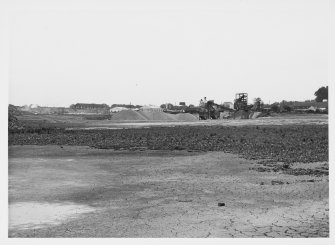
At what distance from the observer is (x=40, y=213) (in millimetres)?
6422

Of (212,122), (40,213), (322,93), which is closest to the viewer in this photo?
(40,213)

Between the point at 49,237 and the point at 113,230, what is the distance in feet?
3.07

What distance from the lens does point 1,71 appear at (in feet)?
27.0

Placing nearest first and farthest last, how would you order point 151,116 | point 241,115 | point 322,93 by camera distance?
point 322,93, point 241,115, point 151,116

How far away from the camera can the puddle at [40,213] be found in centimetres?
600

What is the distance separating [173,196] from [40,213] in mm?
2481

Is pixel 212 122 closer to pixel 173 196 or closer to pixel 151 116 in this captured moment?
pixel 151 116

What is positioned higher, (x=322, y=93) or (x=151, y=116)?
(x=322, y=93)

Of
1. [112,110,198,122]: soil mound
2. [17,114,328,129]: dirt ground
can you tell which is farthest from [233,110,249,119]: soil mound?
[112,110,198,122]: soil mound

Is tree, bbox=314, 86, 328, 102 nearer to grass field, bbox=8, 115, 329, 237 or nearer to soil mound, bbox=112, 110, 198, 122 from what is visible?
grass field, bbox=8, 115, 329, 237

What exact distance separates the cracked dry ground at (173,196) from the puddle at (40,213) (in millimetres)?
141

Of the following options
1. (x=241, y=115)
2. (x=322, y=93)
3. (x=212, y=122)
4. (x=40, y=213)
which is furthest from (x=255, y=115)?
(x=40, y=213)

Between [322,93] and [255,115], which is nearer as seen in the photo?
[322,93]
